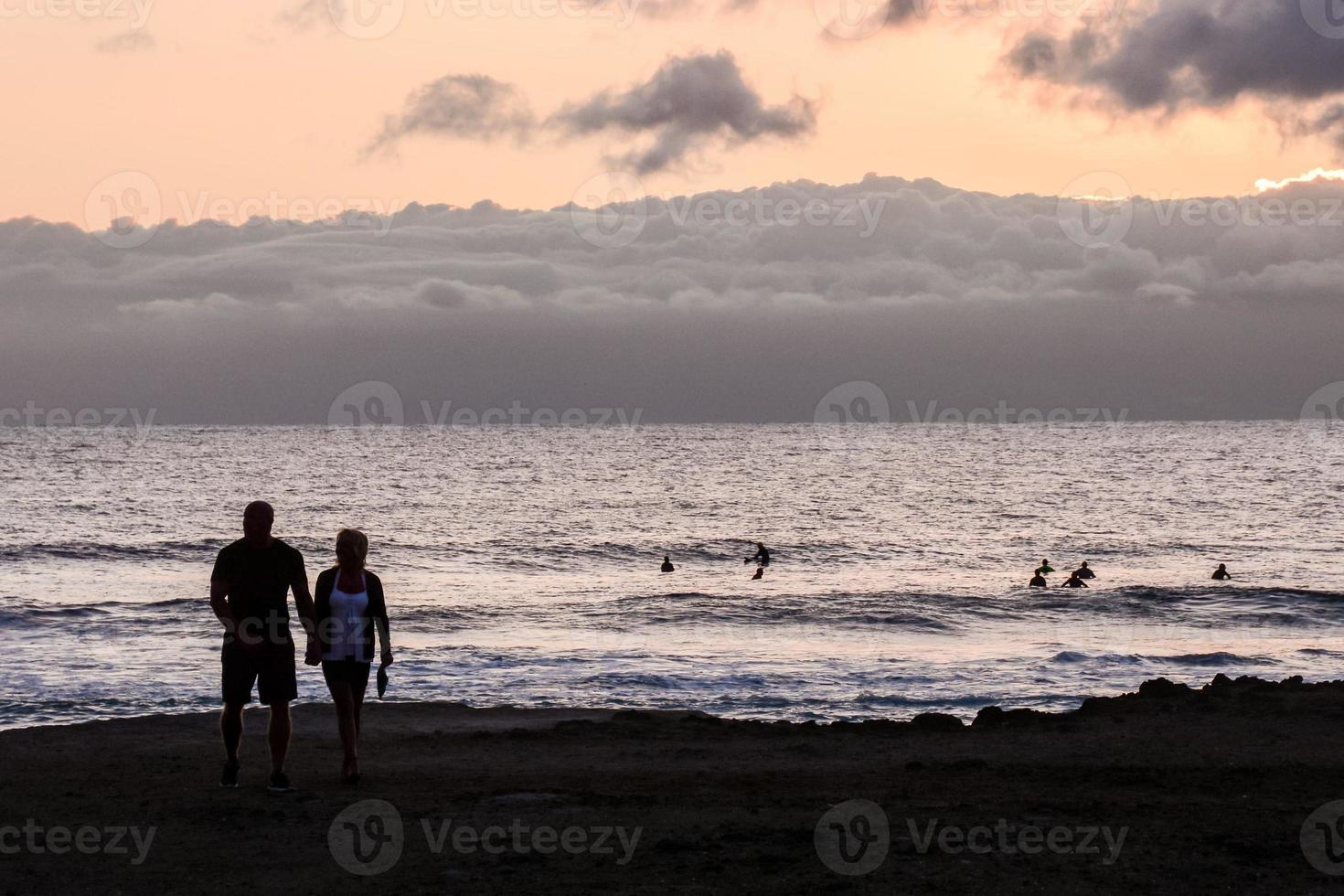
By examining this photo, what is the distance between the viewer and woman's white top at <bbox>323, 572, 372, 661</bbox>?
383 inches

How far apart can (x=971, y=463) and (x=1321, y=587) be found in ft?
273

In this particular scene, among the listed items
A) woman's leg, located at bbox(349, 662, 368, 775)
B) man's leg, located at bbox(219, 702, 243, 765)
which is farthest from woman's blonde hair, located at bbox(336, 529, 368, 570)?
man's leg, located at bbox(219, 702, 243, 765)

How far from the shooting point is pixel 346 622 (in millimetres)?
9742

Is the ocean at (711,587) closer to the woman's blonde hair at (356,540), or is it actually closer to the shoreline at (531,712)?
the shoreline at (531,712)

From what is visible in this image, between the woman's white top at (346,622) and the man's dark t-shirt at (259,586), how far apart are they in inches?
15.4

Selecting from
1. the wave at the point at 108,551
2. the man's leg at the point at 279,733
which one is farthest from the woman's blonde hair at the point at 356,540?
the wave at the point at 108,551

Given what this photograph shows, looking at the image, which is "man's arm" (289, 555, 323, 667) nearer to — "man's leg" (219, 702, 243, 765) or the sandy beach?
"man's leg" (219, 702, 243, 765)

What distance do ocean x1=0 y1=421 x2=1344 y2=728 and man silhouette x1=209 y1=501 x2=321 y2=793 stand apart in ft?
29.1

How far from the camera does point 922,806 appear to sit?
9.62 m

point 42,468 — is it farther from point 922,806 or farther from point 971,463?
point 922,806

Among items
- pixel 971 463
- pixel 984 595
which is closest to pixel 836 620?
pixel 984 595

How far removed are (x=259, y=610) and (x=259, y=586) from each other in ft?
0.62

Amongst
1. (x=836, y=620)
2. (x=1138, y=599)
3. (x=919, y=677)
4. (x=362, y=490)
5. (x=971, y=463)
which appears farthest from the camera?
(x=971, y=463)

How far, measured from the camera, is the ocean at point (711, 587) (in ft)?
67.5
